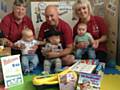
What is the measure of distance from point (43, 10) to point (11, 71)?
550 mm

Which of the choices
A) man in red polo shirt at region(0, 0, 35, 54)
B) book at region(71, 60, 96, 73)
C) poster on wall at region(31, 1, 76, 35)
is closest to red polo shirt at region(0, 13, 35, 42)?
man in red polo shirt at region(0, 0, 35, 54)

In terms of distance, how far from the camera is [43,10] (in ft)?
6.41

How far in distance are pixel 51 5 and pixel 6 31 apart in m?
0.36

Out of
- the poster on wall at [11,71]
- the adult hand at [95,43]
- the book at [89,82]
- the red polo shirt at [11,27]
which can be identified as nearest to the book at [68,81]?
the book at [89,82]

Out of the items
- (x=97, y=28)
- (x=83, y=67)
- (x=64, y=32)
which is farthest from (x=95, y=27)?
(x=83, y=67)

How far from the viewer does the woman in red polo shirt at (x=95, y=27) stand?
1.86 metres

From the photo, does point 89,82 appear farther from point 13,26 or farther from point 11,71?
point 13,26

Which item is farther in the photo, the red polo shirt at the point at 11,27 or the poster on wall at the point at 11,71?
the red polo shirt at the point at 11,27

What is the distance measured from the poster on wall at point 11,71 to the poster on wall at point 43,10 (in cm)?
43

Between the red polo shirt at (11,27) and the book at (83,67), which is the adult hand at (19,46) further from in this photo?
the book at (83,67)

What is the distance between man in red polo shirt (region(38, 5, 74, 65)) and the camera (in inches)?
72.1

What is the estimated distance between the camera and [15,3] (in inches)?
72.7

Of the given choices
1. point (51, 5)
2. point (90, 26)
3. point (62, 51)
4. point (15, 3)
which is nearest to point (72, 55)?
point (62, 51)

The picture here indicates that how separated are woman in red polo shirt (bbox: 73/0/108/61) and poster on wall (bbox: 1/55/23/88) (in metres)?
0.49
